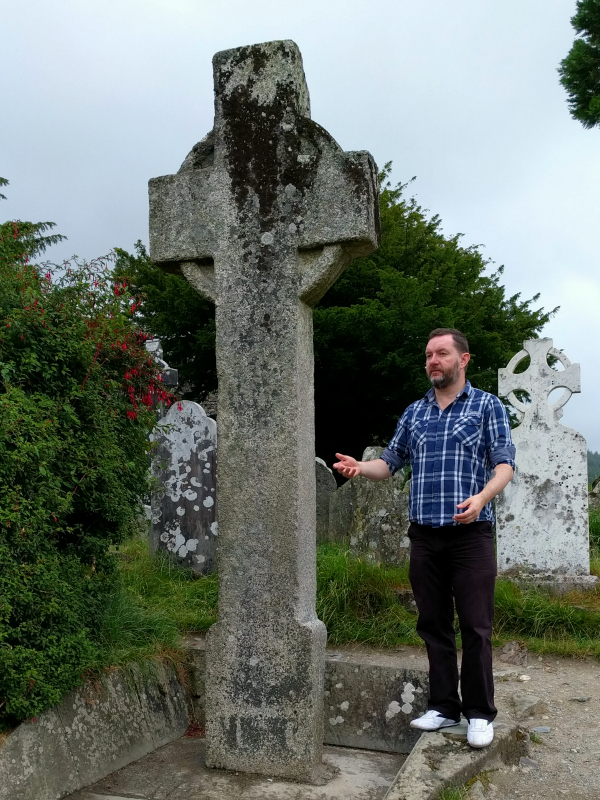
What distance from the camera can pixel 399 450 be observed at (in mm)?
3758

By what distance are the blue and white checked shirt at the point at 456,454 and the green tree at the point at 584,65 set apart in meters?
13.1

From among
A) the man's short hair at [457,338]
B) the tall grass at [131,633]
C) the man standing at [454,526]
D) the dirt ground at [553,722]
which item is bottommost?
the dirt ground at [553,722]

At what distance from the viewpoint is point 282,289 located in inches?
146

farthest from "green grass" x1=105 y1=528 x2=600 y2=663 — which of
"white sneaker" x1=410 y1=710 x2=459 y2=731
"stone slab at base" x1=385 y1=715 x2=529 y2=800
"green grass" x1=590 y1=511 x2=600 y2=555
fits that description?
"green grass" x1=590 y1=511 x2=600 y2=555

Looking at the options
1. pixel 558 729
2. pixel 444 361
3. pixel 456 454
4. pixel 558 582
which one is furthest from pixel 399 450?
pixel 558 582

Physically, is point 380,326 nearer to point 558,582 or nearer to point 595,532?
point 595,532

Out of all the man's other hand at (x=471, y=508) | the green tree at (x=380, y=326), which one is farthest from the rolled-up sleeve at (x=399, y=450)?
the green tree at (x=380, y=326)

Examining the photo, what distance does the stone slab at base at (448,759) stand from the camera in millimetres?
2867

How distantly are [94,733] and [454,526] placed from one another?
1852 mm

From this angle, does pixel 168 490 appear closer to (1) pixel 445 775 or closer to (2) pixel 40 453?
(2) pixel 40 453

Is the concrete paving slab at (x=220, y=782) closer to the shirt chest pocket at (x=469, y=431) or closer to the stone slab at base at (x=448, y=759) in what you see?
the stone slab at base at (x=448, y=759)

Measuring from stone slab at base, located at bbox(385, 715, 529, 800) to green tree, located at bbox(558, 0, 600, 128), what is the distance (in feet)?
45.2

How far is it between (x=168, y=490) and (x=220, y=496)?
15.0 feet

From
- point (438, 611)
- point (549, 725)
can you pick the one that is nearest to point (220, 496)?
point (438, 611)
